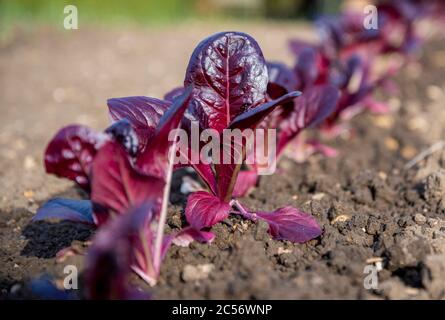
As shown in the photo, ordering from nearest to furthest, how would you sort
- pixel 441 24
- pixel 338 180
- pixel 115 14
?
pixel 338 180 < pixel 441 24 < pixel 115 14

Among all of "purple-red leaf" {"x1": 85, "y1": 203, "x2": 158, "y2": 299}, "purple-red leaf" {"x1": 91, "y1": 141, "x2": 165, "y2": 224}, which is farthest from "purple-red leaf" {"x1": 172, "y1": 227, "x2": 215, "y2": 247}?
"purple-red leaf" {"x1": 85, "y1": 203, "x2": 158, "y2": 299}

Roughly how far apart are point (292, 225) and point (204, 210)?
32 cm

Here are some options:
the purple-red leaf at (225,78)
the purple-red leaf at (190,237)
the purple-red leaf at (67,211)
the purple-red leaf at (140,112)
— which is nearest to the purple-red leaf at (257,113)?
the purple-red leaf at (225,78)

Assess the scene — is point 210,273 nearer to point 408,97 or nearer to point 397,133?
point 397,133

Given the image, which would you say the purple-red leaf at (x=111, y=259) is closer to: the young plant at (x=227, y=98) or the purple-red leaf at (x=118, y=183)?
the purple-red leaf at (x=118, y=183)

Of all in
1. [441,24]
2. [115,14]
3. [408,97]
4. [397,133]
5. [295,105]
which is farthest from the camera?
[115,14]

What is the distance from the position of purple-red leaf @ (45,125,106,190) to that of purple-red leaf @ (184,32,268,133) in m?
0.45

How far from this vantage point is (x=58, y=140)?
167 centimetres

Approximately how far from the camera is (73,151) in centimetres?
168

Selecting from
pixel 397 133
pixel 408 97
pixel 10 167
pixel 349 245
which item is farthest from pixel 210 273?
pixel 408 97

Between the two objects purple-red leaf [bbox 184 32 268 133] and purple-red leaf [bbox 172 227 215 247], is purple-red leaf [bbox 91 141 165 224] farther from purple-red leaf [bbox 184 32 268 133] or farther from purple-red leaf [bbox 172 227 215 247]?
purple-red leaf [bbox 184 32 268 133]

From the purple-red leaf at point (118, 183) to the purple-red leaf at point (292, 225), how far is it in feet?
1.65

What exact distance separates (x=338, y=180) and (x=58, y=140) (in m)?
1.67
